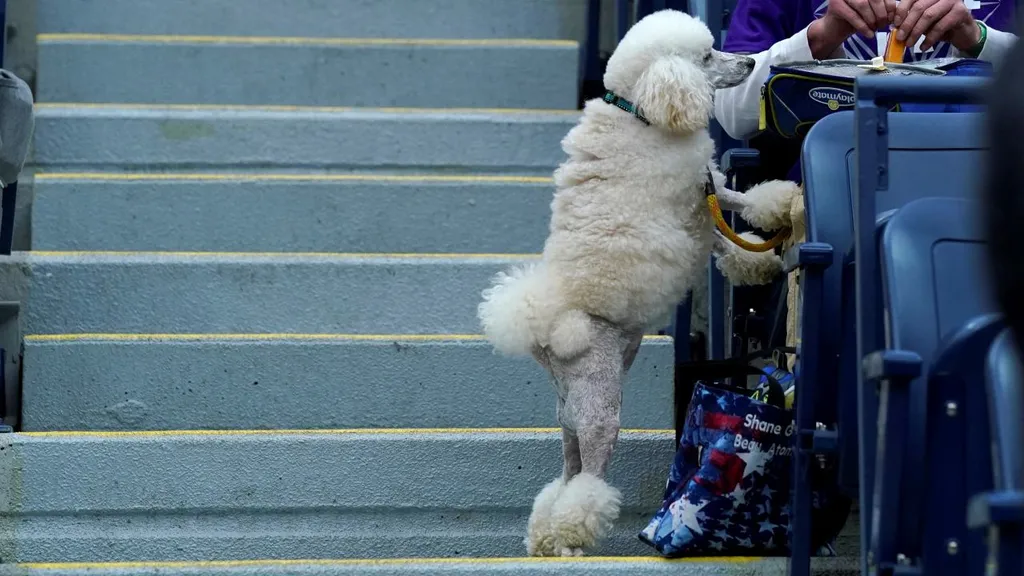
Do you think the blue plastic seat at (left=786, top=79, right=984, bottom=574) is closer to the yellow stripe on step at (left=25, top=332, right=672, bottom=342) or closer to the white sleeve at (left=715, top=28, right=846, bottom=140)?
the white sleeve at (left=715, top=28, right=846, bottom=140)

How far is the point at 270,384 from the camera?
2.78 meters

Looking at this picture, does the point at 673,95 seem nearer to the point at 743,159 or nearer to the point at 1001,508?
the point at 743,159

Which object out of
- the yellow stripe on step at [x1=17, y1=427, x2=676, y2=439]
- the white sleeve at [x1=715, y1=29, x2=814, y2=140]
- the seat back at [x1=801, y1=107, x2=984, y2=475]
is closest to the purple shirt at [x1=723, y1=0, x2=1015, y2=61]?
the white sleeve at [x1=715, y1=29, x2=814, y2=140]

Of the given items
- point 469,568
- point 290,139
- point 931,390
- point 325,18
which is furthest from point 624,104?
point 325,18

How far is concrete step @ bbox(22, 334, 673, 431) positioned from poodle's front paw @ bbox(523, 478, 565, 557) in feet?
1.81

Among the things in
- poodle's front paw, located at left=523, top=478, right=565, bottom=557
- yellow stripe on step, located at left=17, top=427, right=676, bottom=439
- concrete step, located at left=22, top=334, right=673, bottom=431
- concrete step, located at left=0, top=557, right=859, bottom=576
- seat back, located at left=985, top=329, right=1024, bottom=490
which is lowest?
concrete step, located at left=0, top=557, right=859, bottom=576

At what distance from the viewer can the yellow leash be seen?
2303mm

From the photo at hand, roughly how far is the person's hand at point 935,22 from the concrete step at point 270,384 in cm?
98

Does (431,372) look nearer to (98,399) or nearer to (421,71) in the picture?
(98,399)

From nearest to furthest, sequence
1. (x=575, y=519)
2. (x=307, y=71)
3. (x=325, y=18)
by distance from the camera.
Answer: (x=575, y=519) → (x=307, y=71) → (x=325, y=18)

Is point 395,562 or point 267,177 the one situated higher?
point 267,177

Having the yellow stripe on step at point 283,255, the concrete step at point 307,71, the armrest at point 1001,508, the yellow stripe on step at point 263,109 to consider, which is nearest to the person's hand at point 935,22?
the yellow stripe on step at point 283,255

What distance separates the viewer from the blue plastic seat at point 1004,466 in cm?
123

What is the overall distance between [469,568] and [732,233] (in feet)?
2.40
